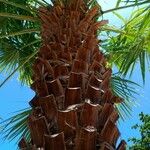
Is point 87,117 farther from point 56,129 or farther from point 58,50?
point 58,50

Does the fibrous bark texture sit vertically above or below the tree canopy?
above

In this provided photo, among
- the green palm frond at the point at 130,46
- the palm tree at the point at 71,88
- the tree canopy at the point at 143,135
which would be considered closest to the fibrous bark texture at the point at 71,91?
the palm tree at the point at 71,88

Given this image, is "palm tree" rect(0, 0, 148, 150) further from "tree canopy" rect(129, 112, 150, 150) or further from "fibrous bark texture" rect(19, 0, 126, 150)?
"tree canopy" rect(129, 112, 150, 150)

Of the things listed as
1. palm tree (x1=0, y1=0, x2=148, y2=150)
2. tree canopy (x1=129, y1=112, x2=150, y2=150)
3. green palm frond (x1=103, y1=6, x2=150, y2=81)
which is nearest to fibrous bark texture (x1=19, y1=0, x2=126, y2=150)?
palm tree (x1=0, y1=0, x2=148, y2=150)

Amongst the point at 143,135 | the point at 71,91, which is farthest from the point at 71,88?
the point at 143,135

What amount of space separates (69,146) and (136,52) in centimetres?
382

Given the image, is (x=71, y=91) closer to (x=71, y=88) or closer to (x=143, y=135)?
(x=71, y=88)

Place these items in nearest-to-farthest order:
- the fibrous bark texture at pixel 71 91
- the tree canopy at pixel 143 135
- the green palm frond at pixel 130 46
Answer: the fibrous bark texture at pixel 71 91 → the green palm frond at pixel 130 46 → the tree canopy at pixel 143 135

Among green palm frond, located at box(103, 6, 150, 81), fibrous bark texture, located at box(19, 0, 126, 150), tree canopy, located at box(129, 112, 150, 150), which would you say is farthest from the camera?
tree canopy, located at box(129, 112, 150, 150)

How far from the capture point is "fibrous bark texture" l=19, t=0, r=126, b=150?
270cm

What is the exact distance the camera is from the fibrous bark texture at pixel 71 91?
2.70 metres

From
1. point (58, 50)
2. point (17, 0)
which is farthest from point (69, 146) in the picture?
point (17, 0)

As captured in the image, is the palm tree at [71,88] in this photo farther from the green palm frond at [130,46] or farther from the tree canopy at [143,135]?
the tree canopy at [143,135]

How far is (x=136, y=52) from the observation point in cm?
625
